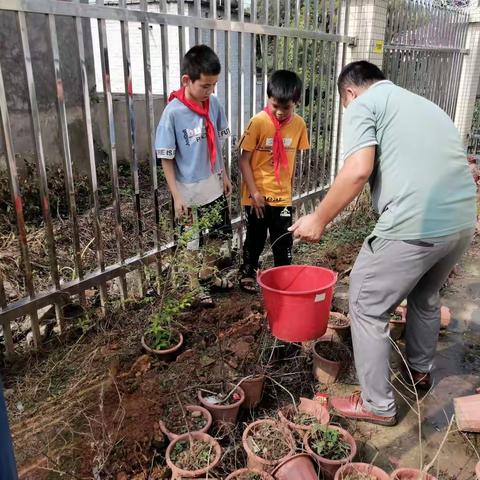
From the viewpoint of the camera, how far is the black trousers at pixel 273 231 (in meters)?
3.98

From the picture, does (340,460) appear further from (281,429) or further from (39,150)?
(39,150)

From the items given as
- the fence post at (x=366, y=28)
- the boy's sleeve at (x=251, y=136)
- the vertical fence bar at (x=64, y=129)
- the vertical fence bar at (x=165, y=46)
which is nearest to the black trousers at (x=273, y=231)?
the boy's sleeve at (x=251, y=136)

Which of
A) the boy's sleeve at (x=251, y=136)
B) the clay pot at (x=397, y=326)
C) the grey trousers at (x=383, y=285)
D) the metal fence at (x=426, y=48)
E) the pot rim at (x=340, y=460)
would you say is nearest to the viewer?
the pot rim at (x=340, y=460)

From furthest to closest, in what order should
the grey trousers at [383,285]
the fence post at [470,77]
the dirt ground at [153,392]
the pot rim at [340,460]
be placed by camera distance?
the fence post at [470,77]
the grey trousers at [383,285]
the dirt ground at [153,392]
the pot rim at [340,460]

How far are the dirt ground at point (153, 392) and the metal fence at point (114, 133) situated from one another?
34cm

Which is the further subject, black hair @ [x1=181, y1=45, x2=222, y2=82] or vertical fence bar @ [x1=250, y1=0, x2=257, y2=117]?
vertical fence bar @ [x1=250, y1=0, x2=257, y2=117]

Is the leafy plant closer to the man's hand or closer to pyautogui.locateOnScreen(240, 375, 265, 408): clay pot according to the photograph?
pyautogui.locateOnScreen(240, 375, 265, 408): clay pot

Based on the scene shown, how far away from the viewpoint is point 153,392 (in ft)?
8.68

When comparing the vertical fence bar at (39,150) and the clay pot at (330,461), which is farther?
the vertical fence bar at (39,150)

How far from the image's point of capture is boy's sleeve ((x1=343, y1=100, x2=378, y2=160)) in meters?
2.35

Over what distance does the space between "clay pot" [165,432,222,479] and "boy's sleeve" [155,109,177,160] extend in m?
1.86

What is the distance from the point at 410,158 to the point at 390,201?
9.1 inches

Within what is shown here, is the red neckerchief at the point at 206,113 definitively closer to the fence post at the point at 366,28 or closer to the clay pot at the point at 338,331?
the clay pot at the point at 338,331

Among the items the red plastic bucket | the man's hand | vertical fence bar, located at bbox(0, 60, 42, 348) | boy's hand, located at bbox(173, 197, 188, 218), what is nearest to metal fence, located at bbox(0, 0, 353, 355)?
vertical fence bar, located at bbox(0, 60, 42, 348)
